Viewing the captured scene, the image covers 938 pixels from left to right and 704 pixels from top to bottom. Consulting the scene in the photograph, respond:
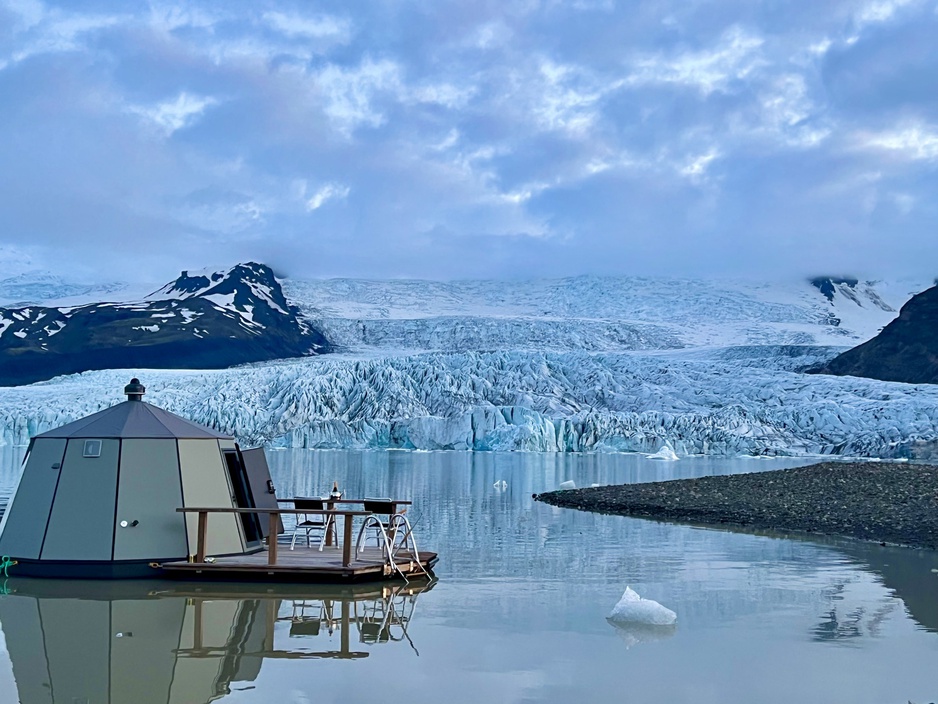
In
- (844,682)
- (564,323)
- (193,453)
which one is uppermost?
(564,323)

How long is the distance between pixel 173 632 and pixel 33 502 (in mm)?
3718

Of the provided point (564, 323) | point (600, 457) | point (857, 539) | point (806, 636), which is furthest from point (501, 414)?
point (806, 636)

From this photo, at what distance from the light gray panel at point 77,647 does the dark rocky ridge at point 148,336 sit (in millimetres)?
59383

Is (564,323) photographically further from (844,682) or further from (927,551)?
(844,682)

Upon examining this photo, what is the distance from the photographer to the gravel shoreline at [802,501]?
15898 mm

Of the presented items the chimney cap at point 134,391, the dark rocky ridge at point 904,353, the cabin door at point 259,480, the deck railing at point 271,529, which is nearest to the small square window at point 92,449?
the chimney cap at point 134,391

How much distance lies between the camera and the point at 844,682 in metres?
6.50

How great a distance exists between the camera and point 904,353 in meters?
64.3

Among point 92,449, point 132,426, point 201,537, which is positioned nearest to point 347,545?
point 201,537

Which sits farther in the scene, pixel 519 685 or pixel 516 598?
pixel 516 598

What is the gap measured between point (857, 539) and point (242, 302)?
228ft

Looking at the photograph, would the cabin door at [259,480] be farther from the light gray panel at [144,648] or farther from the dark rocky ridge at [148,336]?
the dark rocky ridge at [148,336]

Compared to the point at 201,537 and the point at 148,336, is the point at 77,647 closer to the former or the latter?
the point at 201,537

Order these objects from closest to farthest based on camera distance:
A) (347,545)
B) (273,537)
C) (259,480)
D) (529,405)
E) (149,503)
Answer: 1. (273,537)
2. (347,545)
3. (149,503)
4. (259,480)
5. (529,405)
